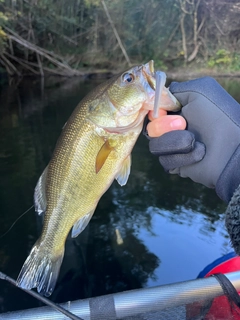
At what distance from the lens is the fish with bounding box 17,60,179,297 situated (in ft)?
6.12

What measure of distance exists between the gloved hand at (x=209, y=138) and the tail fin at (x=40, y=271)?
91cm

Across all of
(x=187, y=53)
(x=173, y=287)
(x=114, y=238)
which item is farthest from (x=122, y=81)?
(x=187, y=53)

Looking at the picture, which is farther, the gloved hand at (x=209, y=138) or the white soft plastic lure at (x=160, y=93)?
the gloved hand at (x=209, y=138)

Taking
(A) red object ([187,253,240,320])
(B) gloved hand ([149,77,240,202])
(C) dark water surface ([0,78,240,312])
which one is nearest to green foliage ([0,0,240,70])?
(C) dark water surface ([0,78,240,312])

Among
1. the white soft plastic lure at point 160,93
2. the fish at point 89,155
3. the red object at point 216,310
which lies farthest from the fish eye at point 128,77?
the red object at point 216,310

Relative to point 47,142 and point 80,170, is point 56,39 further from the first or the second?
point 80,170

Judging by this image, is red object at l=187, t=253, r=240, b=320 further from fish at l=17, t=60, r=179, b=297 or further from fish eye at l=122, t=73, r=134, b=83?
fish eye at l=122, t=73, r=134, b=83

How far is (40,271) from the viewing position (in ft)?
6.61

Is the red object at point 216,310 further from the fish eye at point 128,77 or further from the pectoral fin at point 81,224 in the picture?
the fish eye at point 128,77

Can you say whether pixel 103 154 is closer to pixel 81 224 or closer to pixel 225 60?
pixel 81 224

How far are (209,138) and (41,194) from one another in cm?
104

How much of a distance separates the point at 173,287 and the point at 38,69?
2287cm

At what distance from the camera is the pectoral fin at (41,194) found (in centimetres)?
207

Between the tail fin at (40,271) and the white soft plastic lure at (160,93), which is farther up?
the white soft plastic lure at (160,93)
